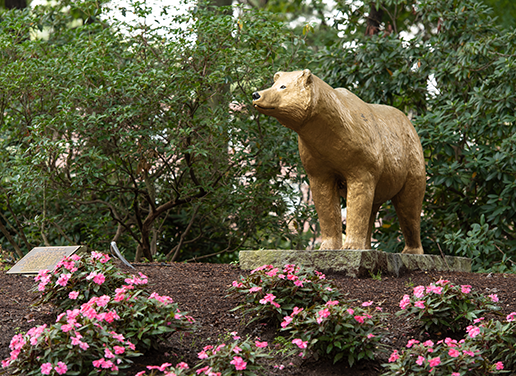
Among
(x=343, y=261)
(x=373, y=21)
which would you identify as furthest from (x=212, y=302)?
(x=373, y=21)

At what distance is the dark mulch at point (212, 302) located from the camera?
3199 millimetres

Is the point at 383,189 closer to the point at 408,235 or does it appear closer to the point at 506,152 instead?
the point at 408,235

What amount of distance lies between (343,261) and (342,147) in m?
1.03

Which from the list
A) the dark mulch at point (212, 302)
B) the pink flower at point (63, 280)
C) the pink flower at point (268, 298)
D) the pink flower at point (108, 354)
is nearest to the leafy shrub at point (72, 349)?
the pink flower at point (108, 354)

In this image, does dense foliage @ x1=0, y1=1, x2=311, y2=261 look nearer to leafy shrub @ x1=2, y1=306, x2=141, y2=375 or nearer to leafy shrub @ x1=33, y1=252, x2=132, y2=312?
leafy shrub @ x1=33, y1=252, x2=132, y2=312

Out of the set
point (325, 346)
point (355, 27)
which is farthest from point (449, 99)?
point (325, 346)

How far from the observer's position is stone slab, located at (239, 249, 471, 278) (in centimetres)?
469

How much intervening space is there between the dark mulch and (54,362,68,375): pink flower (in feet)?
1.48

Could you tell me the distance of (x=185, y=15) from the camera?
7.29 m

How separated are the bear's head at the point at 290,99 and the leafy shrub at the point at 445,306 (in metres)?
1.84

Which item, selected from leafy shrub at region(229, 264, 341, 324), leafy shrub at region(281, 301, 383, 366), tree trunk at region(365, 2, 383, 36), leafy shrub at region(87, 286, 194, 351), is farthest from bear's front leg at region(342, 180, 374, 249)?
tree trunk at region(365, 2, 383, 36)

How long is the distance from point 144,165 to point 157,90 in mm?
1066

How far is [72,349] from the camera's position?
9.07 ft

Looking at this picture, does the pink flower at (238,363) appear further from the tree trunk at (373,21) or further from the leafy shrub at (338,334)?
the tree trunk at (373,21)
